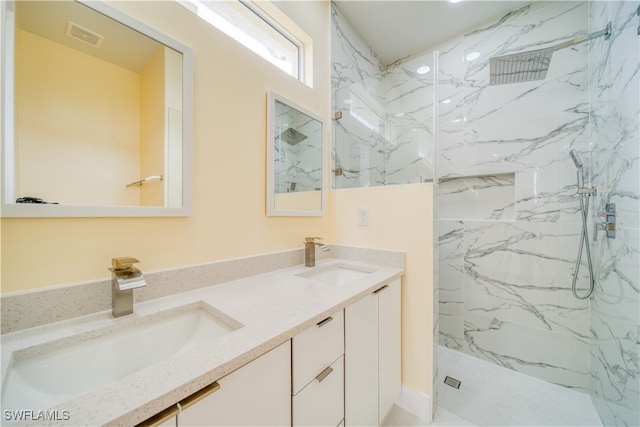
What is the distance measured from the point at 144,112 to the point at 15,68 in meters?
0.31

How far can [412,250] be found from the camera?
1394mm

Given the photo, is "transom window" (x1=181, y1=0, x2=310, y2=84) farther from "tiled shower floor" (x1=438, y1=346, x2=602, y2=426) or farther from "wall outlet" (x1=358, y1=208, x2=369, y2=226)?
"tiled shower floor" (x1=438, y1=346, x2=602, y2=426)

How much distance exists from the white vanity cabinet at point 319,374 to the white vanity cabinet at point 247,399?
0.04m

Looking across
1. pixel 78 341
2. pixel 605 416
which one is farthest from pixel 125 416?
pixel 605 416

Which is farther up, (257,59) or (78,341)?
(257,59)

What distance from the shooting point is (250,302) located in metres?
0.89

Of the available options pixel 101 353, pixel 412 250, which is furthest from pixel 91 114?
pixel 412 250

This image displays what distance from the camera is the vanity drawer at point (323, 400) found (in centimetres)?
75

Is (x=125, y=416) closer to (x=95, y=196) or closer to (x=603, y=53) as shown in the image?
(x=95, y=196)

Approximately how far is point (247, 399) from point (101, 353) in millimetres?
470

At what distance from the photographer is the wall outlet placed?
1.59 m

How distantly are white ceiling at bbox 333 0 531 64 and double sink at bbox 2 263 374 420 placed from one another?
2426 millimetres

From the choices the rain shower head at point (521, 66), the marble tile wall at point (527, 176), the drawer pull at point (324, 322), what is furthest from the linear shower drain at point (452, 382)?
the rain shower head at point (521, 66)

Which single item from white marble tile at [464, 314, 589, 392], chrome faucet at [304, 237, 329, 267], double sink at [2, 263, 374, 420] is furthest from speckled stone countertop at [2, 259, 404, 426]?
white marble tile at [464, 314, 589, 392]
